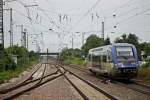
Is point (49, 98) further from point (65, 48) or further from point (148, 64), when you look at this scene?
point (65, 48)

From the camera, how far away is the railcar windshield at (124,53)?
30266 millimetres

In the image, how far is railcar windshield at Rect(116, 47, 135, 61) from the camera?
30266mm

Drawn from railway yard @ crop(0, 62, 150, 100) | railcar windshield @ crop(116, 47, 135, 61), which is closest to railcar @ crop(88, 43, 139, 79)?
railcar windshield @ crop(116, 47, 135, 61)

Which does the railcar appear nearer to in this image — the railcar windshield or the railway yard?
the railcar windshield

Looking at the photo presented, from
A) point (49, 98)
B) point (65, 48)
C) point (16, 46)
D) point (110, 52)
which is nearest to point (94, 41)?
point (65, 48)

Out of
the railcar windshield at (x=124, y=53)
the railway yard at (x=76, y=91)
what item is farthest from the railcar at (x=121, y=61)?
the railway yard at (x=76, y=91)

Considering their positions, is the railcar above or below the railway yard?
above

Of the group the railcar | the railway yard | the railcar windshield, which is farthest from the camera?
the railcar windshield

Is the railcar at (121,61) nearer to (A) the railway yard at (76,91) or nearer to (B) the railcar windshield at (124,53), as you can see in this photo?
(B) the railcar windshield at (124,53)

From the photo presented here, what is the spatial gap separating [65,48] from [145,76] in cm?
12719

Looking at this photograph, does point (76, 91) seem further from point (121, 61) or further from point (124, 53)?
point (124, 53)

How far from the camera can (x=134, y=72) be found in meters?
29.6

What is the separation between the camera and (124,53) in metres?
30.6

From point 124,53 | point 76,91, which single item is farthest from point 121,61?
point 76,91
